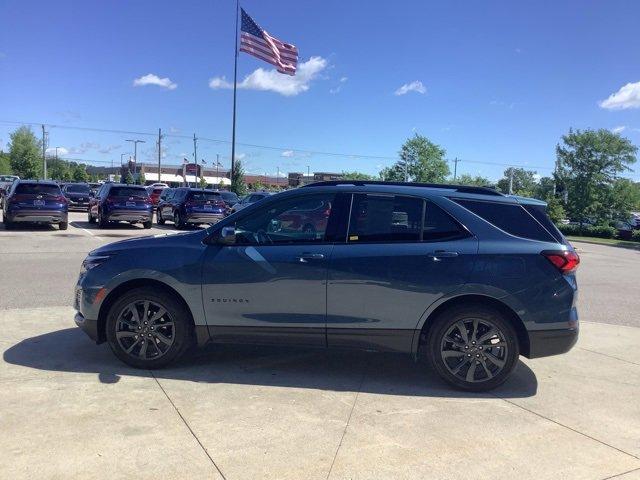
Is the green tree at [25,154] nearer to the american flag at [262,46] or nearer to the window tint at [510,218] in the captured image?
the american flag at [262,46]

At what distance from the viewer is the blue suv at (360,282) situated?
4.50 metres

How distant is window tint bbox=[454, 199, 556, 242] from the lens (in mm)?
4602

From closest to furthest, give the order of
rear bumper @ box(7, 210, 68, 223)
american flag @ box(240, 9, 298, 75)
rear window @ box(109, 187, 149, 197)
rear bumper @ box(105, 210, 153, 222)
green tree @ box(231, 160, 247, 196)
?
rear bumper @ box(7, 210, 68, 223) → rear bumper @ box(105, 210, 153, 222) → rear window @ box(109, 187, 149, 197) → american flag @ box(240, 9, 298, 75) → green tree @ box(231, 160, 247, 196)

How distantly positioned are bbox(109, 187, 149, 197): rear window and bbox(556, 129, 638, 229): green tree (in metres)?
40.3

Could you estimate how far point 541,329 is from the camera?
177 inches

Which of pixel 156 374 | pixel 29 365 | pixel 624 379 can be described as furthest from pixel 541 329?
pixel 29 365

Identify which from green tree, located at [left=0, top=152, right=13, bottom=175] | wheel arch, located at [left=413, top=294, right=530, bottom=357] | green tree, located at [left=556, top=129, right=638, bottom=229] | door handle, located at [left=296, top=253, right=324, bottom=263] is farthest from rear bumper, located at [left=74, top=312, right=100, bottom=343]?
green tree, located at [left=0, top=152, right=13, bottom=175]

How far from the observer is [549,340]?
178 inches

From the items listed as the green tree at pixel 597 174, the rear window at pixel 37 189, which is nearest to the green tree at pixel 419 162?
the green tree at pixel 597 174

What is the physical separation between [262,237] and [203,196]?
17597 mm

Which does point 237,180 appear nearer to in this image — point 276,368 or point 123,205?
point 123,205

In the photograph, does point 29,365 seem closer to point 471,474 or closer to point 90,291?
point 90,291

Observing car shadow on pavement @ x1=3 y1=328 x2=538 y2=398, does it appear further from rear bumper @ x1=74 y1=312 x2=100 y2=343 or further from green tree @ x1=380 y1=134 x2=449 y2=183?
green tree @ x1=380 y1=134 x2=449 y2=183

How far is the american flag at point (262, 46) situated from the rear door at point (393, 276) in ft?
81.5
